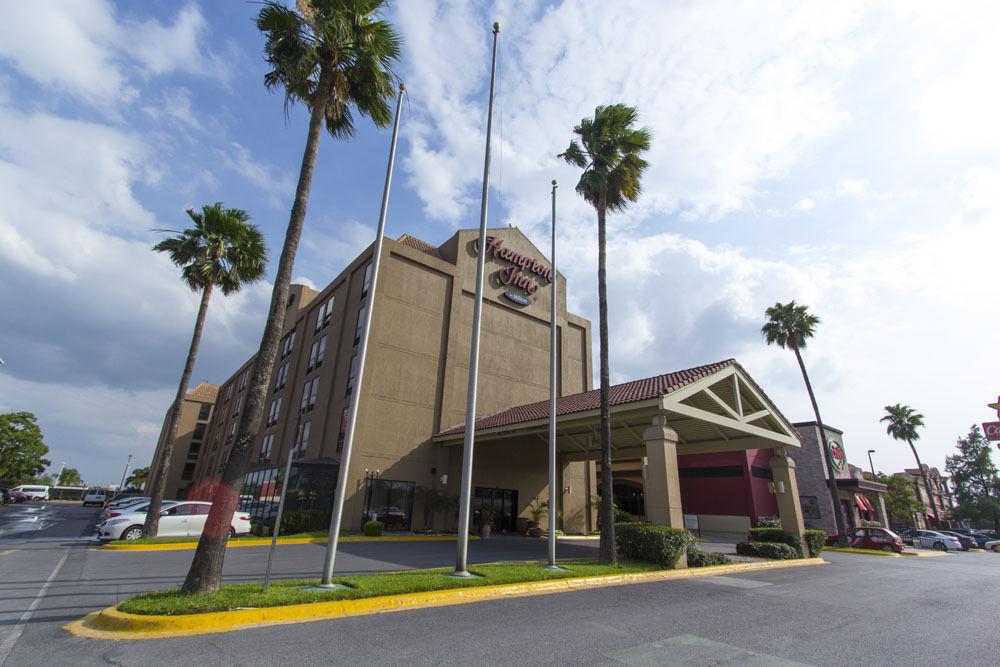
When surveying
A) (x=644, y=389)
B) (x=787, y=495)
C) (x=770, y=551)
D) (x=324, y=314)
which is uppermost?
(x=324, y=314)

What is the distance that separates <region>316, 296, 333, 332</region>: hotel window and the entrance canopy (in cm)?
1265

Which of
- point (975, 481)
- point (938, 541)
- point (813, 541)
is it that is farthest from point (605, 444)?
point (975, 481)

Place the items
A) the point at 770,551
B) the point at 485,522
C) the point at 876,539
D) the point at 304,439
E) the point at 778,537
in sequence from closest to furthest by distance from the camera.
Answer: the point at 770,551 → the point at 778,537 → the point at 485,522 → the point at 304,439 → the point at 876,539

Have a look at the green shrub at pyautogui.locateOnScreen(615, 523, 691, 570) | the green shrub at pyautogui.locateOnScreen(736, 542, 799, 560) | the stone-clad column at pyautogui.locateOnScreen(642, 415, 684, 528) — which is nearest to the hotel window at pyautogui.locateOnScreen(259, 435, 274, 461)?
the green shrub at pyautogui.locateOnScreen(615, 523, 691, 570)

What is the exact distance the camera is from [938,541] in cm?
3831

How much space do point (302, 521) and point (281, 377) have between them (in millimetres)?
19209

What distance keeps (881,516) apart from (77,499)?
4560 inches

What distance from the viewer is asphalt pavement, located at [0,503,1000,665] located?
596cm

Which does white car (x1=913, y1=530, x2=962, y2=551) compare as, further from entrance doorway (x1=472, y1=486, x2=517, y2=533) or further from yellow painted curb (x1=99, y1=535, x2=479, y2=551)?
yellow painted curb (x1=99, y1=535, x2=479, y2=551)

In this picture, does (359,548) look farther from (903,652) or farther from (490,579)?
(903,652)

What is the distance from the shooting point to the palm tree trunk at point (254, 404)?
8.08m

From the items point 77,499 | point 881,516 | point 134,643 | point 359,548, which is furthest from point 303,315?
point 77,499

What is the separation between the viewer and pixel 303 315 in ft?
125

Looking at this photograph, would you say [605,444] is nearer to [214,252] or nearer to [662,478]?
[662,478]
